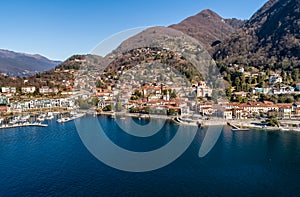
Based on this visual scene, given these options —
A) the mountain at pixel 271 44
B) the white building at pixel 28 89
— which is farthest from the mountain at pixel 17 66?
the mountain at pixel 271 44

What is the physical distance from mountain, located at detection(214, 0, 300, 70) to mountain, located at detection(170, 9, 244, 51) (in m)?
11.5

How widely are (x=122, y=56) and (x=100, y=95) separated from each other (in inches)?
491

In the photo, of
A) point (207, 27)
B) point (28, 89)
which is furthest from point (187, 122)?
point (207, 27)

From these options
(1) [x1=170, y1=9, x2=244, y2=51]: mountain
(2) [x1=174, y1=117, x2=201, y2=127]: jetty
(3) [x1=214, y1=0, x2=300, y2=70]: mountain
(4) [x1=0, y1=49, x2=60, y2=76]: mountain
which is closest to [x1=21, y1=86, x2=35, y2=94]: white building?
(2) [x1=174, y1=117, x2=201, y2=127]: jetty

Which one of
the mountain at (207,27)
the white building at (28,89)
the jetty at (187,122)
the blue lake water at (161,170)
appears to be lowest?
the blue lake water at (161,170)

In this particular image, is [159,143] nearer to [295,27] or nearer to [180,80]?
[180,80]

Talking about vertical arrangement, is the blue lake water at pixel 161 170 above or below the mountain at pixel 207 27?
below

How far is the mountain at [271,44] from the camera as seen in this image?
22.0 metres

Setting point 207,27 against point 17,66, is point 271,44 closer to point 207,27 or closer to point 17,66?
point 207,27

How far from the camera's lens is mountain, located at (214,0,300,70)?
2198 cm

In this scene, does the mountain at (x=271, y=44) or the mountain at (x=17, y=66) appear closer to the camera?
the mountain at (x=271, y=44)

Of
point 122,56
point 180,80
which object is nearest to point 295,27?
point 180,80

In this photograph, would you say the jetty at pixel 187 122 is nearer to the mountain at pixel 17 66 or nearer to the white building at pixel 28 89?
the white building at pixel 28 89

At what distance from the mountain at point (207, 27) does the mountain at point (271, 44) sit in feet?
37.9
